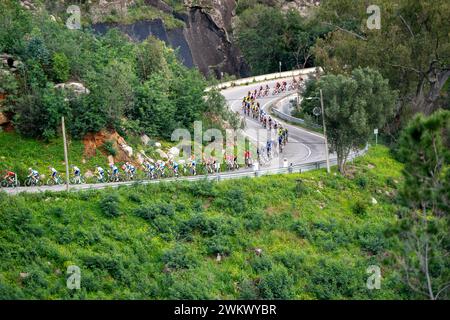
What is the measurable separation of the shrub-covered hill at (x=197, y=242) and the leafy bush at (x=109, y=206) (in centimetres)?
5

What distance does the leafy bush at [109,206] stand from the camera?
132 ft

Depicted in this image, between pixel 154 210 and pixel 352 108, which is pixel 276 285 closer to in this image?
pixel 154 210

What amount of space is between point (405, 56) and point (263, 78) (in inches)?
1030

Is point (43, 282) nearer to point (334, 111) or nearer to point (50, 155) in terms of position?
point (50, 155)

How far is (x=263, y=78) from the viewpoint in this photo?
85.4 m

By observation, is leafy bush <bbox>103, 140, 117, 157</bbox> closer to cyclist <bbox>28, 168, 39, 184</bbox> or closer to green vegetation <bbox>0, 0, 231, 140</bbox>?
green vegetation <bbox>0, 0, 231, 140</bbox>

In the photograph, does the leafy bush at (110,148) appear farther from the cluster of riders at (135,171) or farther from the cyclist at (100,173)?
the cyclist at (100,173)

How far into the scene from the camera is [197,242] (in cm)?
4075

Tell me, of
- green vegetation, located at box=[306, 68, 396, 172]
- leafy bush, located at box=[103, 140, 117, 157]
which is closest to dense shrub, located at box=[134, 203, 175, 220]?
leafy bush, located at box=[103, 140, 117, 157]

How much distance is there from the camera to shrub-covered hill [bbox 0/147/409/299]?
36500 mm

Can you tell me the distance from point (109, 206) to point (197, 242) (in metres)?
4.47
